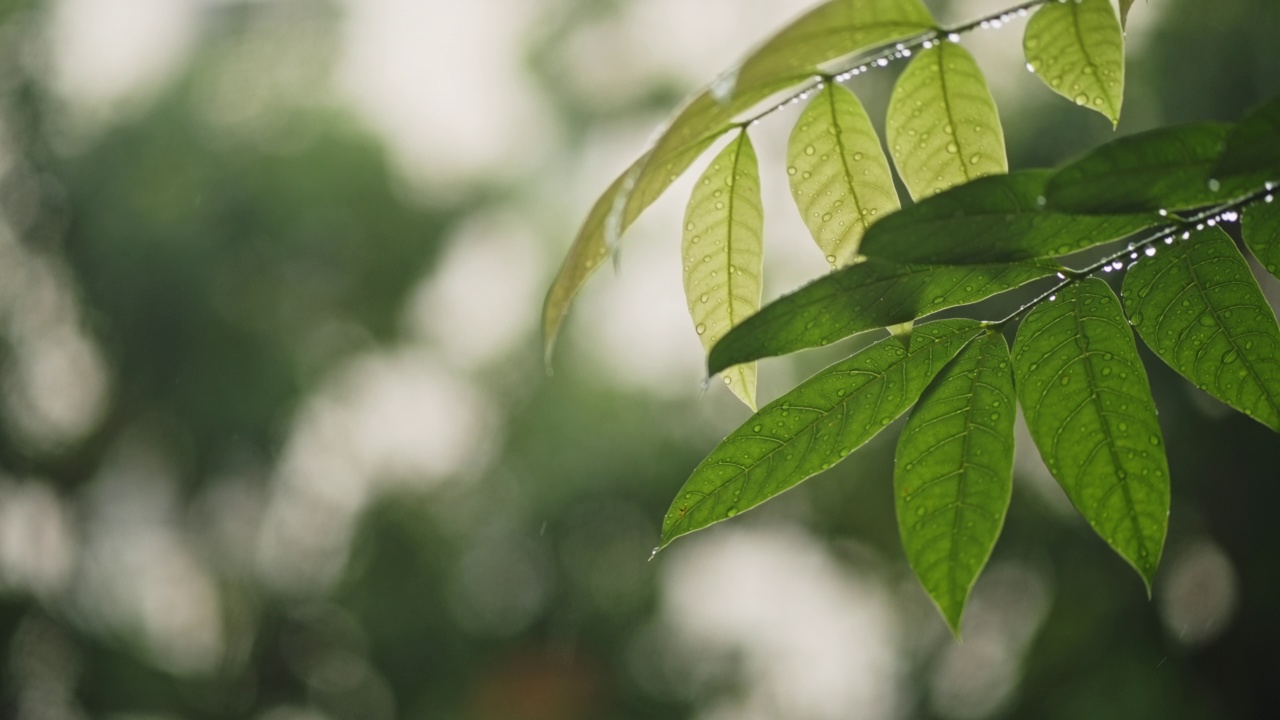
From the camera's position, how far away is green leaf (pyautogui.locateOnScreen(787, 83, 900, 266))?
1.65 ft

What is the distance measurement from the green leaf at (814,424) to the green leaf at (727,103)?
0.39 feet

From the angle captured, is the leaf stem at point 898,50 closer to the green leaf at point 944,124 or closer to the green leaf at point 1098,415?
the green leaf at point 944,124

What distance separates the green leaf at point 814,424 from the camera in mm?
463

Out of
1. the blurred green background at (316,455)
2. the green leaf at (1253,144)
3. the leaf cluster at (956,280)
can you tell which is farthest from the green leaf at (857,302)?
the blurred green background at (316,455)

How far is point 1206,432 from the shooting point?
4164 millimetres

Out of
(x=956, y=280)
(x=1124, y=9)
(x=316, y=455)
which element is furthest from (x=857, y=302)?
(x=316, y=455)

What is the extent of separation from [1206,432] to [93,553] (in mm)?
5654

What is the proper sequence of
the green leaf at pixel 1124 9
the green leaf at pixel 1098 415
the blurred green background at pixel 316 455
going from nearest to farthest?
the green leaf at pixel 1098 415, the green leaf at pixel 1124 9, the blurred green background at pixel 316 455

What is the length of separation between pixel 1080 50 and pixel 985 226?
0.18 m

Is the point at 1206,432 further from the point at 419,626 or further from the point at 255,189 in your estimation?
the point at 255,189

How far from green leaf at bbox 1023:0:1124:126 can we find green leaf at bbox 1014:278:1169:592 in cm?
11

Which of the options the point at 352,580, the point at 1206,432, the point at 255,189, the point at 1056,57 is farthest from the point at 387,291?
the point at 1056,57

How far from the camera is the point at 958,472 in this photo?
45cm

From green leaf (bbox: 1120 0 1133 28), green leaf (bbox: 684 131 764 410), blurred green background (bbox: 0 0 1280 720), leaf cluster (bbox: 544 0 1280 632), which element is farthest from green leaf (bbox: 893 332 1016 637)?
blurred green background (bbox: 0 0 1280 720)
